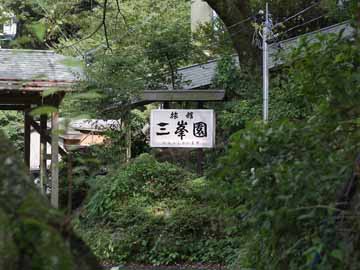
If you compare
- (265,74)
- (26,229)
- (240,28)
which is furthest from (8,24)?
(240,28)

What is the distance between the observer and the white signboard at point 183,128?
1266 centimetres

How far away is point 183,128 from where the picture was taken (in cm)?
1273

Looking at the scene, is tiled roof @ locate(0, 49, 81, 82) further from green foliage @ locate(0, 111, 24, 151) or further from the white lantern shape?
green foliage @ locate(0, 111, 24, 151)

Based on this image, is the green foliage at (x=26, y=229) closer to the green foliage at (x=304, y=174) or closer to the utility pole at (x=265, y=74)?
the green foliage at (x=304, y=174)

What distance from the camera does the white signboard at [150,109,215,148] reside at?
12.7 meters

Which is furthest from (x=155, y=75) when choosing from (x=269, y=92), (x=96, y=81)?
(x=269, y=92)

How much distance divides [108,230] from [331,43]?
8355 millimetres

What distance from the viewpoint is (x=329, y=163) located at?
3496 millimetres

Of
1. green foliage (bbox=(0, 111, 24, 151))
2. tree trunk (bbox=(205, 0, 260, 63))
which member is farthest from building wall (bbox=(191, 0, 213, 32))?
tree trunk (bbox=(205, 0, 260, 63))

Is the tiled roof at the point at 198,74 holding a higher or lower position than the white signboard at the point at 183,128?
higher

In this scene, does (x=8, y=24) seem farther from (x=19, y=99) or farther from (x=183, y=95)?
(x=183, y=95)

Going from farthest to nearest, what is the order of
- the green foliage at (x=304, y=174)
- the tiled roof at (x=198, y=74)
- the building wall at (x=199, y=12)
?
1. the building wall at (x=199, y=12)
2. the tiled roof at (x=198, y=74)
3. the green foliage at (x=304, y=174)

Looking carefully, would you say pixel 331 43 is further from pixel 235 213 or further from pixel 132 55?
pixel 132 55

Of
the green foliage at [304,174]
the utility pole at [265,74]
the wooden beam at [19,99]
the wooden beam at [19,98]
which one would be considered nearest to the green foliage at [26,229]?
the green foliage at [304,174]
